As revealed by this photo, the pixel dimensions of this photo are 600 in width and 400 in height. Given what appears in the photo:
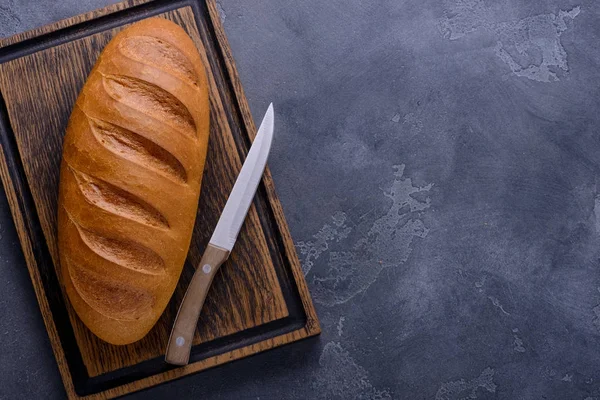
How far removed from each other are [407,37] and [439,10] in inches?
4.6

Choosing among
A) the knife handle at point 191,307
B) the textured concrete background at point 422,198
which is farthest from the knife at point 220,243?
the textured concrete background at point 422,198

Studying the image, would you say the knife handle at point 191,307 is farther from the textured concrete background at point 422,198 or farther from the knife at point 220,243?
the textured concrete background at point 422,198

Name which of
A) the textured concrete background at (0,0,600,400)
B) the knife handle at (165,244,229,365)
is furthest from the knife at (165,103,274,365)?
the textured concrete background at (0,0,600,400)

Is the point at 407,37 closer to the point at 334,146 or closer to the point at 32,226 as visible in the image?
the point at 334,146

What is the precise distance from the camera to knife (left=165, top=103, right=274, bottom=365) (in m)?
1.50

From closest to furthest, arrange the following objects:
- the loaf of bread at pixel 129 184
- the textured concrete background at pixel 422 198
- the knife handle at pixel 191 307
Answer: the loaf of bread at pixel 129 184 → the knife handle at pixel 191 307 → the textured concrete background at pixel 422 198

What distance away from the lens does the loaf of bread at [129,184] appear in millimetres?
1389

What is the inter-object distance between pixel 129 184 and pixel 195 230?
0.81 ft

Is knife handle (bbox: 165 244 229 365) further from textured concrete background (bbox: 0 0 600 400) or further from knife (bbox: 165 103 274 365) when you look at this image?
textured concrete background (bbox: 0 0 600 400)

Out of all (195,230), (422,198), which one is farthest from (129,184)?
(422,198)

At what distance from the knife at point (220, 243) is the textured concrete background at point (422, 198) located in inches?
5.6

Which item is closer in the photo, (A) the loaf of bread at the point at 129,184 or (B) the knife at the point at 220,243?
(A) the loaf of bread at the point at 129,184

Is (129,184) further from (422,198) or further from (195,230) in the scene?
(422,198)

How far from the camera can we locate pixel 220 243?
60.1 inches
